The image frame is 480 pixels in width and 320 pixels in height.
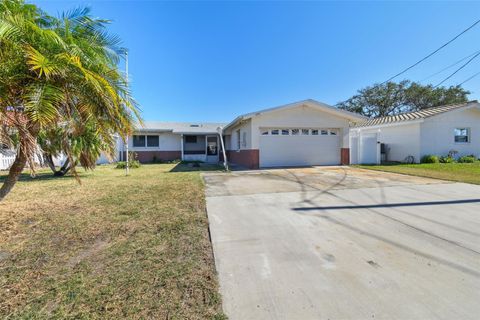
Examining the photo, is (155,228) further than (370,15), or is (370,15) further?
(370,15)

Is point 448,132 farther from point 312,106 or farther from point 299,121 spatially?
point 299,121

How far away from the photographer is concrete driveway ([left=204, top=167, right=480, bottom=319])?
2.09 meters

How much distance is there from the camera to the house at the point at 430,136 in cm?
1502

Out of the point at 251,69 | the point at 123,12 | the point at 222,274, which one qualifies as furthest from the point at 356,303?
the point at 251,69

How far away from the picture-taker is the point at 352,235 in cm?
370

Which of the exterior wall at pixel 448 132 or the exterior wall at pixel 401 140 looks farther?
the exterior wall at pixel 401 140

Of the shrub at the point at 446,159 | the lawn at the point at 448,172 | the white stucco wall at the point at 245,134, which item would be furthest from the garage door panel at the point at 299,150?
the shrub at the point at 446,159

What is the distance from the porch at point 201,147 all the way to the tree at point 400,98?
29.1 metres

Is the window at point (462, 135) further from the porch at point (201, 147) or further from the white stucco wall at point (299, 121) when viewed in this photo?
the porch at point (201, 147)

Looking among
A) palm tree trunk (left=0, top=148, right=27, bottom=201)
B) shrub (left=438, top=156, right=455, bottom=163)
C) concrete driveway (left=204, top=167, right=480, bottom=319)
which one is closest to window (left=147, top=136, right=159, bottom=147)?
concrete driveway (left=204, top=167, right=480, bottom=319)

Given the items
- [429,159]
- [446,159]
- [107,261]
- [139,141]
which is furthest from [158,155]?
[446,159]

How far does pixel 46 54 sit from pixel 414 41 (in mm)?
16551

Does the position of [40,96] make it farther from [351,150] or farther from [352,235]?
[351,150]

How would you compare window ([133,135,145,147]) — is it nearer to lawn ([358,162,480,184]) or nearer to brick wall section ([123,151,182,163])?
brick wall section ([123,151,182,163])
